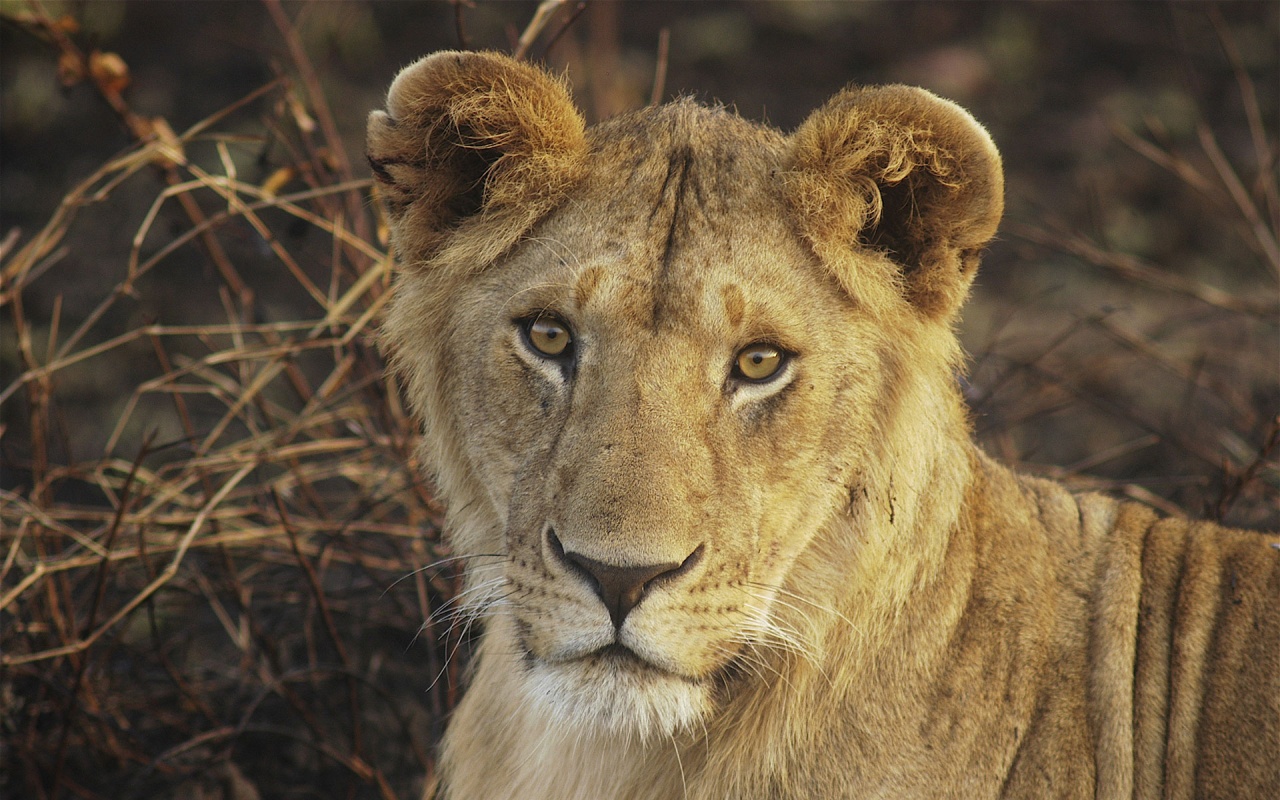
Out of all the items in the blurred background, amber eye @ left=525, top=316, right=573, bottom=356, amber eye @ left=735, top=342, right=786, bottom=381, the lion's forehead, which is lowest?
the blurred background

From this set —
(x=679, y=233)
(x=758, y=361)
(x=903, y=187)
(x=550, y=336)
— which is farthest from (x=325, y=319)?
(x=903, y=187)

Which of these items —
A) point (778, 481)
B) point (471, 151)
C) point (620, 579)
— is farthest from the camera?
point (471, 151)

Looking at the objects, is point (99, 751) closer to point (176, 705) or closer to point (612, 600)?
point (176, 705)

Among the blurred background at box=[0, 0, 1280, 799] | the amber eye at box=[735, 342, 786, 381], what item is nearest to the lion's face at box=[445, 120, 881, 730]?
the amber eye at box=[735, 342, 786, 381]

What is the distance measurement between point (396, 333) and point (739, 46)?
7259 mm

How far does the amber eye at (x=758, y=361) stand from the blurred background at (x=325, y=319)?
2.73 feet

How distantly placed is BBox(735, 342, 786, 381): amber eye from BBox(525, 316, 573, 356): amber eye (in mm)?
349

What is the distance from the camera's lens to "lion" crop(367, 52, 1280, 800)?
2385 millimetres

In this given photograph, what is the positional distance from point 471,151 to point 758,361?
2.64 feet

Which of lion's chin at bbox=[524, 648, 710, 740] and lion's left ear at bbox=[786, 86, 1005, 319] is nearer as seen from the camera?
lion's chin at bbox=[524, 648, 710, 740]

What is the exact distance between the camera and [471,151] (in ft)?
9.00

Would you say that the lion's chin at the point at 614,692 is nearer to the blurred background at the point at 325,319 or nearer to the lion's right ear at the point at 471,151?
the blurred background at the point at 325,319

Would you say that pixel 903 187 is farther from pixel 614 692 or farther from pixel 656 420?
pixel 614 692

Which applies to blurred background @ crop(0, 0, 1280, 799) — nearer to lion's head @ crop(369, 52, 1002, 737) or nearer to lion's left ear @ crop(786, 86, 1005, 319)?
lion's head @ crop(369, 52, 1002, 737)
